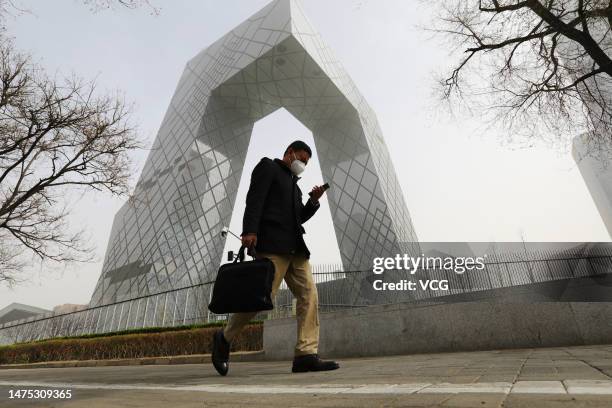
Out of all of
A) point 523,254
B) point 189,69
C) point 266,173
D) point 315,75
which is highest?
point 189,69

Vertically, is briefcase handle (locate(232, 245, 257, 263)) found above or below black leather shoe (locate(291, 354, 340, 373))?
above

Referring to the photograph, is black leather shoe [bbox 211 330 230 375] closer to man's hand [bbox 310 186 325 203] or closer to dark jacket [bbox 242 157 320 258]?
dark jacket [bbox 242 157 320 258]

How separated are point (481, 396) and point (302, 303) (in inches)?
74.1

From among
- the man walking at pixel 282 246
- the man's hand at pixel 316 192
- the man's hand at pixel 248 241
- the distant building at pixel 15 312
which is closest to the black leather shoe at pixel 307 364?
the man walking at pixel 282 246

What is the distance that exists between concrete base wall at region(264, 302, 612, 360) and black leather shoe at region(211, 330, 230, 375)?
3213mm

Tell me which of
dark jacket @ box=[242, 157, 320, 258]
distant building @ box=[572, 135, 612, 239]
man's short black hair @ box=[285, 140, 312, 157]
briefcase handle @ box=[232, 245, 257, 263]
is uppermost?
distant building @ box=[572, 135, 612, 239]

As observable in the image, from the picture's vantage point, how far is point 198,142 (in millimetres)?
23969

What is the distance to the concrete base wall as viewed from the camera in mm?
4719

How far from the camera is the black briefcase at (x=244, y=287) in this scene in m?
2.25

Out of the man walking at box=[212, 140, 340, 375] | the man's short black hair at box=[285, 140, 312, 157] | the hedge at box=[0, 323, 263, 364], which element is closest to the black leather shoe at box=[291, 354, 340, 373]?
the man walking at box=[212, 140, 340, 375]

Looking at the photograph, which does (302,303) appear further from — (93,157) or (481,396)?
(93,157)

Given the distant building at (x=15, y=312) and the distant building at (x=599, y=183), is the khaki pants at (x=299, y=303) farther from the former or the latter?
the distant building at (x=15, y=312)

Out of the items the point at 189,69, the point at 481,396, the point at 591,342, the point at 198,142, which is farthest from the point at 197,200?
the point at 481,396

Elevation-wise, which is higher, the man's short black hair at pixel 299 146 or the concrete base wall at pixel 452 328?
the man's short black hair at pixel 299 146
